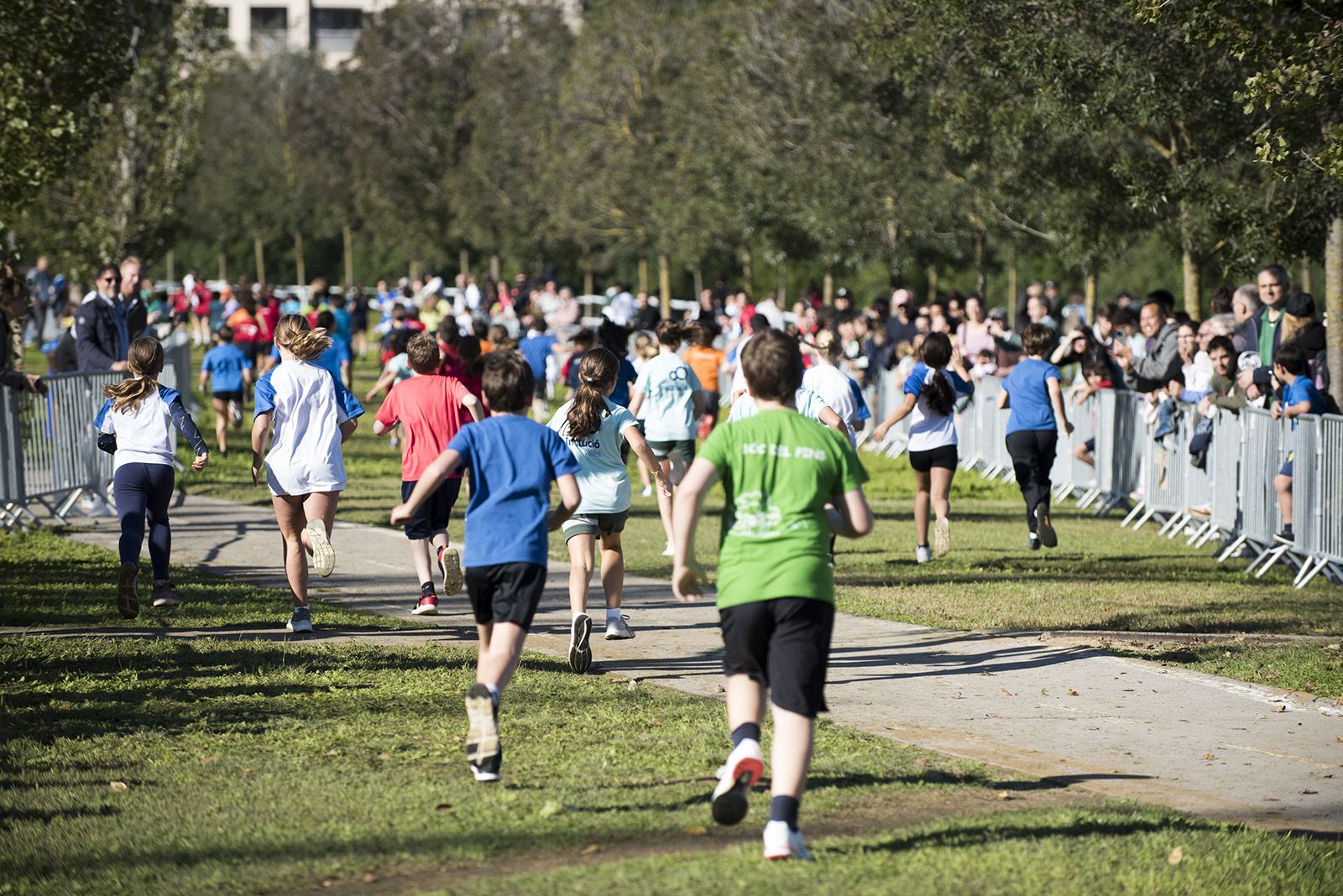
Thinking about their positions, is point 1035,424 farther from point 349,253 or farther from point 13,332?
point 349,253

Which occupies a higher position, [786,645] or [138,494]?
[138,494]

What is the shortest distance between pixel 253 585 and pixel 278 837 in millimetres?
6404

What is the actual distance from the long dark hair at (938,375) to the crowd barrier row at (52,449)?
662cm

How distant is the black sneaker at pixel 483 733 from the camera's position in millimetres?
6242

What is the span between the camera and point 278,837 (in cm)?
590

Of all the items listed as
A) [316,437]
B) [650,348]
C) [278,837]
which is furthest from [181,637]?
[650,348]

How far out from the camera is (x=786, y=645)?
562cm

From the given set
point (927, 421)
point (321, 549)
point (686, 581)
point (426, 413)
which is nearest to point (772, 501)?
point (686, 581)

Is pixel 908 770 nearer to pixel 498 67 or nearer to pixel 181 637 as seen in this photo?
pixel 181 637

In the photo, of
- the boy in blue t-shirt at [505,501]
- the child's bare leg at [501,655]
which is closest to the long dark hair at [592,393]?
the boy in blue t-shirt at [505,501]

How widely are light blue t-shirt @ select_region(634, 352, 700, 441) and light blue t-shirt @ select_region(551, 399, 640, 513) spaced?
13.9 feet

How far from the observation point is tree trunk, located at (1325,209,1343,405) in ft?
49.9

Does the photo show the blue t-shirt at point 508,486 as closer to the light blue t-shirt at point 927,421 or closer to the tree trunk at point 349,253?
the light blue t-shirt at point 927,421

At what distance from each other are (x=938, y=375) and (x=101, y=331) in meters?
8.67
